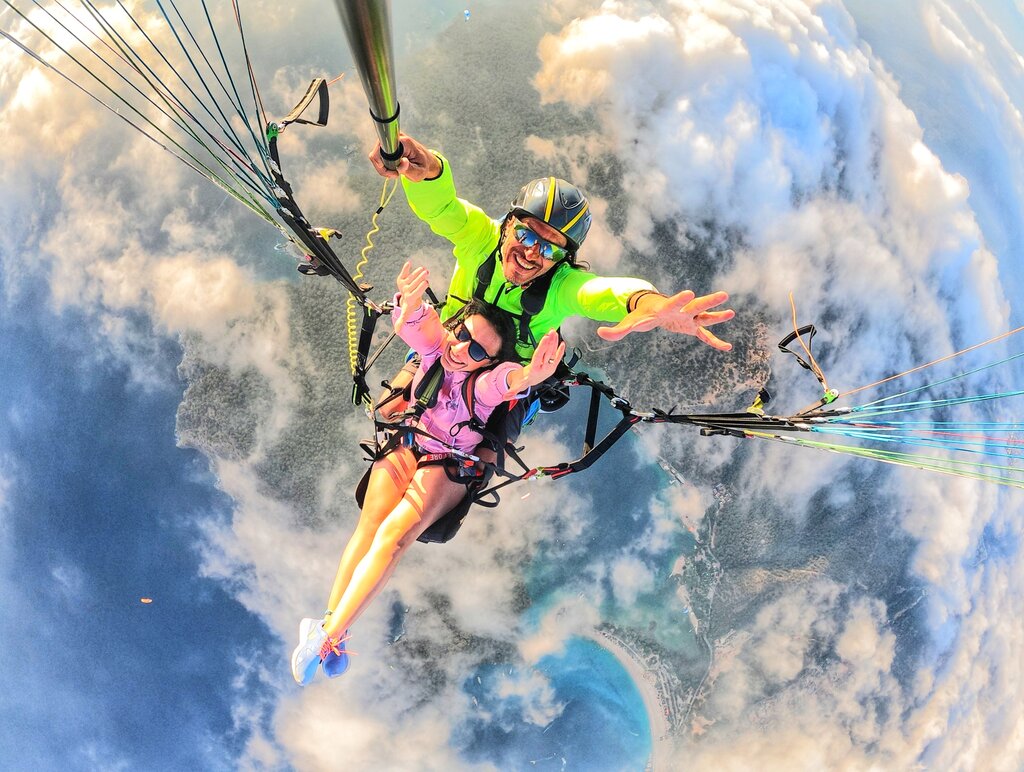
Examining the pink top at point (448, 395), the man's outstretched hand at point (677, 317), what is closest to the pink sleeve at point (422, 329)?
the pink top at point (448, 395)

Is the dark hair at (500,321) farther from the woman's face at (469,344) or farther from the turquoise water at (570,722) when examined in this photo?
the turquoise water at (570,722)

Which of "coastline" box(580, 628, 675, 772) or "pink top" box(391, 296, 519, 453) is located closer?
"pink top" box(391, 296, 519, 453)

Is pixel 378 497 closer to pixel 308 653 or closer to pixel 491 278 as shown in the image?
pixel 308 653

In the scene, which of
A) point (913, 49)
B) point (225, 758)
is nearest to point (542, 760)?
point (225, 758)

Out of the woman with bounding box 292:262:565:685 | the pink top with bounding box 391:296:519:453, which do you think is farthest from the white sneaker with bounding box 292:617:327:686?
the pink top with bounding box 391:296:519:453

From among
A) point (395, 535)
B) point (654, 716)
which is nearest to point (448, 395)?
point (395, 535)

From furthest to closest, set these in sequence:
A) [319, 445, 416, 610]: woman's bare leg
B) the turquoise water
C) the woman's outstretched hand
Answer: the turquoise water
[319, 445, 416, 610]: woman's bare leg
the woman's outstretched hand

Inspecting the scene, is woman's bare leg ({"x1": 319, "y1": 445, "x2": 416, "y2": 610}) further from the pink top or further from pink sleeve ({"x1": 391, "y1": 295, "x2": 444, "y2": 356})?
pink sleeve ({"x1": 391, "y1": 295, "x2": 444, "y2": 356})
